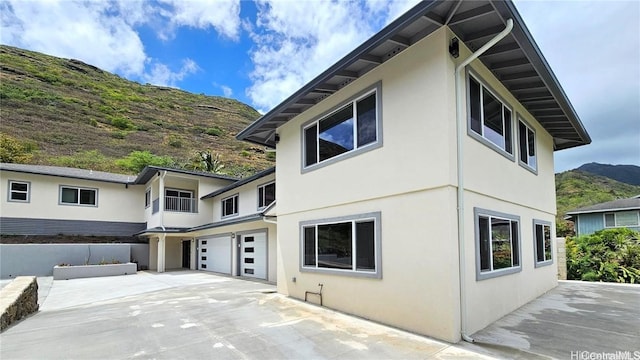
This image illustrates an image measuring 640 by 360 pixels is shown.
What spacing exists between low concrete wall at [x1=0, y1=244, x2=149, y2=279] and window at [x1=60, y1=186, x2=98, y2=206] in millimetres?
2908

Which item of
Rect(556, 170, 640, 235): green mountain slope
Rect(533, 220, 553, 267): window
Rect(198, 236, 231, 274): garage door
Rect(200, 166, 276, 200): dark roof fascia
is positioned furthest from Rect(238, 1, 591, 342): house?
Rect(556, 170, 640, 235): green mountain slope

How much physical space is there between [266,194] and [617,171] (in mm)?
77674

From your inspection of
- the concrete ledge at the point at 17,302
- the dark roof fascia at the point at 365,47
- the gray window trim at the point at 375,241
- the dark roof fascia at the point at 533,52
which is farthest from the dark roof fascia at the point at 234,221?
the dark roof fascia at the point at 533,52

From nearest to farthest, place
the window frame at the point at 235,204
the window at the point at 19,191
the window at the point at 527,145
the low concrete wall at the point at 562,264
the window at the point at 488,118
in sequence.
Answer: the window at the point at 488,118 < the window at the point at 527,145 < the low concrete wall at the point at 562,264 < the window frame at the point at 235,204 < the window at the point at 19,191

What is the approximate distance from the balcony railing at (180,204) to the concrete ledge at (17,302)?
945cm

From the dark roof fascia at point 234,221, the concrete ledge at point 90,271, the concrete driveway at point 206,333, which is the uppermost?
the dark roof fascia at point 234,221

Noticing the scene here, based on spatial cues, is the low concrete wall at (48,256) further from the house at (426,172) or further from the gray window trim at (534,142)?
the gray window trim at (534,142)

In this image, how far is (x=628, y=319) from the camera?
6496 mm

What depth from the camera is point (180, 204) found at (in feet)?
62.4

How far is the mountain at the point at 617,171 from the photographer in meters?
61.3

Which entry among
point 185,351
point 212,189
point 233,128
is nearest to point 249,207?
point 212,189

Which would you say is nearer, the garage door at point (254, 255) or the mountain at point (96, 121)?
the garage door at point (254, 255)

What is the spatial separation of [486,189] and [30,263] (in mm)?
20478

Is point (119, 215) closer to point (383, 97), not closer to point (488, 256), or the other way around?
point (383, 97)
